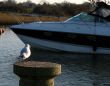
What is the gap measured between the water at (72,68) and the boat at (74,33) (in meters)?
0.49

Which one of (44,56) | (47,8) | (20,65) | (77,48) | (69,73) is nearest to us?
(20,65)

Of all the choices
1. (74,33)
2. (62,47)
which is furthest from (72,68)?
(62,47)

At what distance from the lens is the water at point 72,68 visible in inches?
540

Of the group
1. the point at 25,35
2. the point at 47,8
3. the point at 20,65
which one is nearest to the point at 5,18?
the point at 47,8

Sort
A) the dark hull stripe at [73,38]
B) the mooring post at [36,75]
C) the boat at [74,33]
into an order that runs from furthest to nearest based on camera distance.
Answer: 1. the dark hull stripe at [73,38]
2. the boat at [74,33]
3. the mooring post at [36,75]

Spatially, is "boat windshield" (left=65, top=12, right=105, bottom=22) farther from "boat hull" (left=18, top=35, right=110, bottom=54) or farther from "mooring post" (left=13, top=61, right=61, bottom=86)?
"mooring post" (left=13, top=61, right=61, bottom=86)

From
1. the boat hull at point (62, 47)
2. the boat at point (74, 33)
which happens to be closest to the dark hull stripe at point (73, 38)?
the boat at point (74, 33)

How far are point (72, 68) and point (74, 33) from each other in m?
4.24

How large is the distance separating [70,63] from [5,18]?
127 ft

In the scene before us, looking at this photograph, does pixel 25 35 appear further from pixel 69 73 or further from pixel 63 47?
pixel 69 73

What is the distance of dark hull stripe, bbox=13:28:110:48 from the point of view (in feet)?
69.6

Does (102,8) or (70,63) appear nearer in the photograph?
(70,63)

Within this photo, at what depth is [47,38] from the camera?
71.7 ft

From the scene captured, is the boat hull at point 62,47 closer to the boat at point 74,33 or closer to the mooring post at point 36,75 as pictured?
the boat at point 74,33
